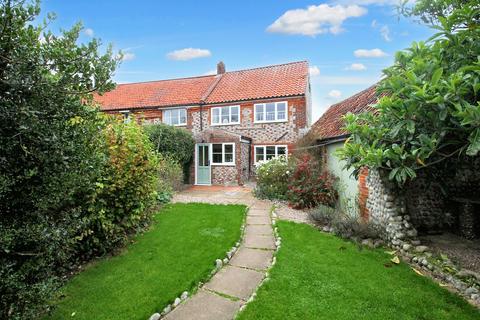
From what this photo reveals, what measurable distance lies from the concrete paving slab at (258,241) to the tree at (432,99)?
262cm

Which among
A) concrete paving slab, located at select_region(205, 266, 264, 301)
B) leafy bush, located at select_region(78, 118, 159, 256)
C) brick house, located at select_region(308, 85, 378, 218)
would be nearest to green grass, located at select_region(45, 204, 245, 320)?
concrete paving slab, located at select_region(205, 266, 264, 301)

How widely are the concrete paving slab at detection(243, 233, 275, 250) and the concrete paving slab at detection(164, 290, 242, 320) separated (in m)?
2.28

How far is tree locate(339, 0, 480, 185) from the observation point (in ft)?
12.3

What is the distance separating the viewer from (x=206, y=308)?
12.8 ft

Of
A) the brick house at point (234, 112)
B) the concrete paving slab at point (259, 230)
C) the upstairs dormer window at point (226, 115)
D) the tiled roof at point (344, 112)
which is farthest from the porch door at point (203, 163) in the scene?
the concrete paving slab at point (259, 230)

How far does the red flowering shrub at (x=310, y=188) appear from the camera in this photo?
10.5m

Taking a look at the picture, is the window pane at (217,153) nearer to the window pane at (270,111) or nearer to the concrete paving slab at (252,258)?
the window pane at (270,111)

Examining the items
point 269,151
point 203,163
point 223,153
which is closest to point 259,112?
point 269,151

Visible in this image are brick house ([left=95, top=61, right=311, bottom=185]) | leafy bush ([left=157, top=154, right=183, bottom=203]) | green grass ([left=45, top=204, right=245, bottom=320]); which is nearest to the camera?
green grass ([left=45, top=204, right=245, bottom=320])

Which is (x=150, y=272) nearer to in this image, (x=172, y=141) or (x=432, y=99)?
(x=432, y=99)

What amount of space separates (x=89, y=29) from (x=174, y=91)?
65.7 feet

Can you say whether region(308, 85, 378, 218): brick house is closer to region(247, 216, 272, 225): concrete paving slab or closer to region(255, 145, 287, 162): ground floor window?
region(247, 216, 272, 225): concrete paving slab

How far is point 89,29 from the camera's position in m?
3.11

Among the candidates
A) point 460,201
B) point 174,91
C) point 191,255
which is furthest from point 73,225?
point 174,91
